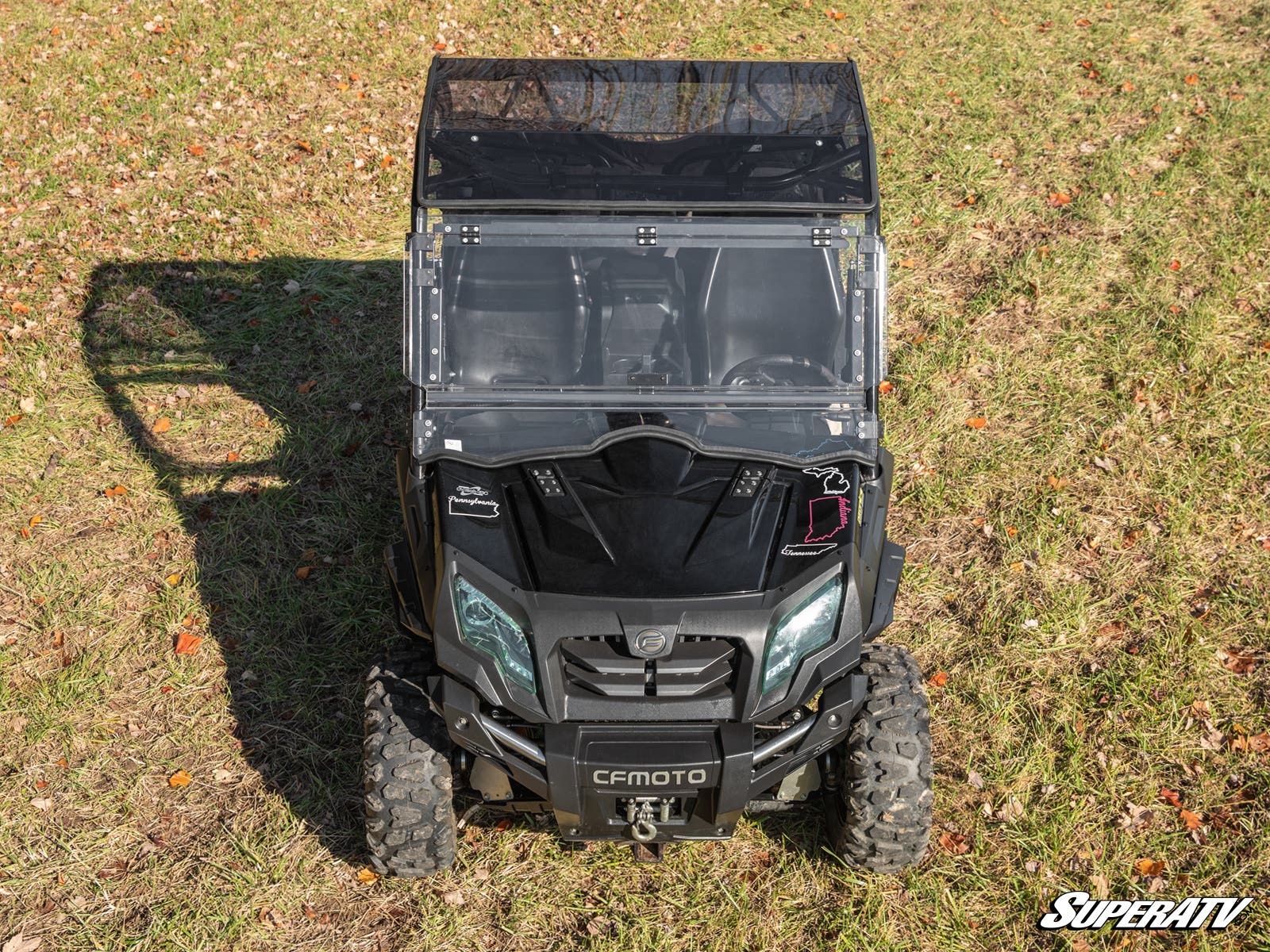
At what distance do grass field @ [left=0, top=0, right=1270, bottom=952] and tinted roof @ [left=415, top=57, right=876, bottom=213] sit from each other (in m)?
2.10

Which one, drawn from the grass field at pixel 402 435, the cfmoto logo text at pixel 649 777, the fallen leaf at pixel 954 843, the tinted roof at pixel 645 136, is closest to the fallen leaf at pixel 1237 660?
the grass field at pixel 402 435

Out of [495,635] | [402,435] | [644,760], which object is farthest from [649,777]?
[402,435]

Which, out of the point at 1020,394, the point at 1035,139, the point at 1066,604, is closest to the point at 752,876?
the point at 1066,604

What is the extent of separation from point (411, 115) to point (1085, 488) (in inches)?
231

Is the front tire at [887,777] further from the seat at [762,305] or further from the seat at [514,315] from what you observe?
the seat at [514,315]

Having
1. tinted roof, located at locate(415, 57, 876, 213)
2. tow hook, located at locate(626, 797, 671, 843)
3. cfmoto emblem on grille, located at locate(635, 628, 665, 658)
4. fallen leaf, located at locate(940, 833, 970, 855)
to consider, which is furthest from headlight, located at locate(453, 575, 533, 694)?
fallen leaf, located at locate(940, 833, 970, 855)

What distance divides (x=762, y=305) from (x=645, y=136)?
760 millimetres

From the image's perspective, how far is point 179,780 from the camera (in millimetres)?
4410

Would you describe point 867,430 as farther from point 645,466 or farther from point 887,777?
point 887,777

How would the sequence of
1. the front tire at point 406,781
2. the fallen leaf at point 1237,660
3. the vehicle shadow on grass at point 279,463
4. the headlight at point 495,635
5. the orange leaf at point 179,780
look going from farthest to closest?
the fallen leaf at point 1237,660 < the vehicle shadow on grass at point 279,463 < the orange leaf at point 179,780 < the front tire at point 406,781 < the headlight at point 495,635

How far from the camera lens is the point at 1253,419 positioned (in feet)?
20.2

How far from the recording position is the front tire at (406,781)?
3648 mm

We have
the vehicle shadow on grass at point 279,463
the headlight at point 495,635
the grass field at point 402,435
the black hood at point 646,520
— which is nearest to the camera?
the headlight at point 495,635

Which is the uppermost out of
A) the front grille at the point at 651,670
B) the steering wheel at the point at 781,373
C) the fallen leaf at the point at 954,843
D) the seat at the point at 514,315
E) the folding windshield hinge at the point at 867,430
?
the seat at the point at 514,315
